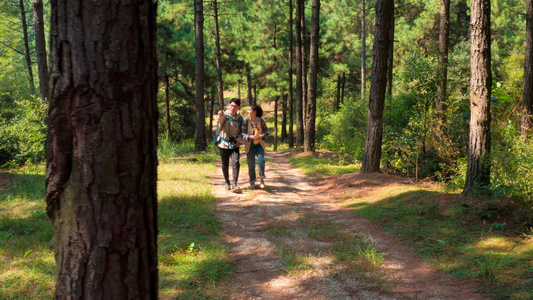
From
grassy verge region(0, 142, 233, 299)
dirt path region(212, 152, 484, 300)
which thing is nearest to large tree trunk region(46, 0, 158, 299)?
grassy verge region(0, 142, 233, 299)

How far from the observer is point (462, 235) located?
5.80 m

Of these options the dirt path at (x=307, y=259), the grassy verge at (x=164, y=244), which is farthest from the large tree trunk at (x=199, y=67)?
the dirt path at (x=307, y=259)

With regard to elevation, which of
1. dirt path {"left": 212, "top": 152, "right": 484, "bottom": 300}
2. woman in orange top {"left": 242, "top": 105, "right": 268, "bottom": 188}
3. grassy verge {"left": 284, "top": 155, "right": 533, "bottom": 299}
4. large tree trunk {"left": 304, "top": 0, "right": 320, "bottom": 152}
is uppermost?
large tree trunk {"left": 304, "top": 0, "right": 320, "bottom": 152}

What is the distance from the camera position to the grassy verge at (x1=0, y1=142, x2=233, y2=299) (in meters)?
4.32

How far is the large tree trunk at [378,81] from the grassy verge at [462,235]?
7.47 feet

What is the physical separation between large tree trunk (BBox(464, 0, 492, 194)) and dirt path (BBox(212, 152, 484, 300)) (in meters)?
2.12

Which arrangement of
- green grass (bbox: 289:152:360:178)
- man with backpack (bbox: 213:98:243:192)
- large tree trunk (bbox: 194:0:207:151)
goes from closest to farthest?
man with backpack (bbox: 213:98:243:192), green grass (bbox: 289:152:360:178), large tree trunk (bbox: 194:0:207:151)

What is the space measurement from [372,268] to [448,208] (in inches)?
103

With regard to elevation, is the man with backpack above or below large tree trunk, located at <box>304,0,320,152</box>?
below

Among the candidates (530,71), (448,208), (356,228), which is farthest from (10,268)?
(530,71)

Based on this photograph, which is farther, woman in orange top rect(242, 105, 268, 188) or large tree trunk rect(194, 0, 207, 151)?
large tree trunk rect(194, 0, 207, 151)

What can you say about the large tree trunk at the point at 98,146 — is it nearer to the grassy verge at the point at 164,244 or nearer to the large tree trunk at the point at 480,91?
the grassy verge at the point at 164,244

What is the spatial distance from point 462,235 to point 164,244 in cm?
441

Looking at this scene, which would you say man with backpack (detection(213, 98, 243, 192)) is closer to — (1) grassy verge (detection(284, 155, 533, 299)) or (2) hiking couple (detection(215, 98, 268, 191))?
(2) hiking couple (detection(215, 98, 268, 191))
